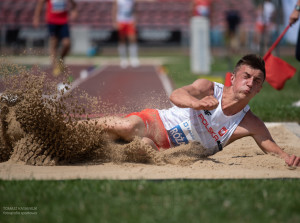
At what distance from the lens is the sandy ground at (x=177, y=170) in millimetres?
A: 3820

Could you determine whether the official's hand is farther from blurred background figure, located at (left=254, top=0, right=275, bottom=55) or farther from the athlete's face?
blurred background figure, located at (left=254, top=0, right=275, bottom=55)

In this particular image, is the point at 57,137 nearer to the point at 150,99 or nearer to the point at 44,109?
the point at 44,109

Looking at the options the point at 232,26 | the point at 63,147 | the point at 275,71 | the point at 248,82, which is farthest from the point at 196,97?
the point at 232,26

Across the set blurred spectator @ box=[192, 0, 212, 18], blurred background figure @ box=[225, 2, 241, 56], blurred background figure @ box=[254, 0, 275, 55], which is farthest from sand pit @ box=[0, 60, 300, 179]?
blurred background figure @ box=[225, 2, 241, 56]

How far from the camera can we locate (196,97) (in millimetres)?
4352

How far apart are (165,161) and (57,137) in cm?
102

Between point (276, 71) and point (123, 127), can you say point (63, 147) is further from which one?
point (276, 71)

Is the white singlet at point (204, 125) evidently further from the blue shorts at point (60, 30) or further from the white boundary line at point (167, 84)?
the blue shorts at point (60, 30)

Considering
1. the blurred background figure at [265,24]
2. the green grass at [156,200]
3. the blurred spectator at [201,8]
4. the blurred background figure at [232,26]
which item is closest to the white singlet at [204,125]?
the green grass at [156,200]

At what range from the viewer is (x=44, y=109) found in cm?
439

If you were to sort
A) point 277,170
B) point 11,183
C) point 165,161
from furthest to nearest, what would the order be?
point 165,161 → point 277,170 → point 11,183

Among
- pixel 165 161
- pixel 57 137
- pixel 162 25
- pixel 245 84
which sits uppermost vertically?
pixel 245 84

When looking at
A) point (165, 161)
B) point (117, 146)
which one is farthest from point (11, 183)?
point (165, 161)

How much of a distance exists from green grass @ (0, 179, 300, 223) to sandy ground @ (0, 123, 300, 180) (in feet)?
0.62
